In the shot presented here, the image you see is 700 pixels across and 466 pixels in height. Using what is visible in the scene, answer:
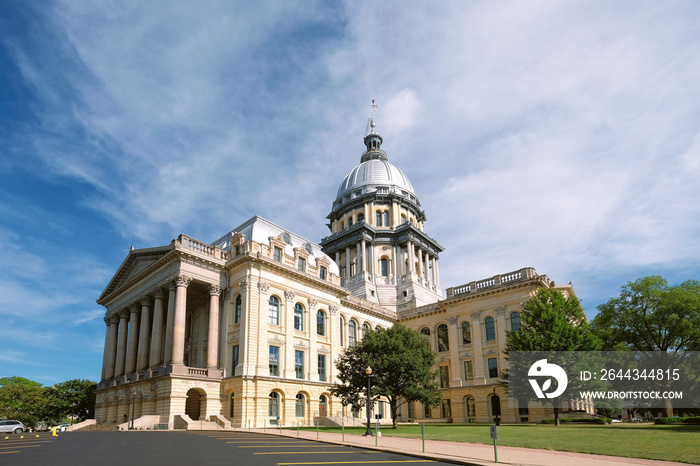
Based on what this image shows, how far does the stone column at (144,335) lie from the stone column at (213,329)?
824cm

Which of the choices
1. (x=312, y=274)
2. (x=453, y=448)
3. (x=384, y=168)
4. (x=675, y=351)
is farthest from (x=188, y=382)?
(x=384, y=168)

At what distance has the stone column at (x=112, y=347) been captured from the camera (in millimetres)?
56438

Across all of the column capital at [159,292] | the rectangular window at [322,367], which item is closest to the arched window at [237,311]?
the column capital at [159,292]

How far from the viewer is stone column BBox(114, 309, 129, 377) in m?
54.3

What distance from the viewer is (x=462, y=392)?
5547 centimetres

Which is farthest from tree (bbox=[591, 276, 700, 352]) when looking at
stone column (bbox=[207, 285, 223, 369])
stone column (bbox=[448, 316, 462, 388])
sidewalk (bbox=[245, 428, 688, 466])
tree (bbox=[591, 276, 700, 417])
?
stone column (bbox=[207, 285, 223, 369])

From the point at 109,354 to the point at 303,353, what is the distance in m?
24.8

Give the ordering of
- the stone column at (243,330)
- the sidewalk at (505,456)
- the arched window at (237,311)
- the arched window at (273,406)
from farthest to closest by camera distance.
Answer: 1. the arched window at (237,311)
2. the arched window at (273,406)
3. the stone column at (243,330)
4. the sidewalk at (505,456)

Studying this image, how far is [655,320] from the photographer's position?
50.8 meters

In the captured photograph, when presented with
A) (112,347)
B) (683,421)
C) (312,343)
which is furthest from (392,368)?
(112,347)

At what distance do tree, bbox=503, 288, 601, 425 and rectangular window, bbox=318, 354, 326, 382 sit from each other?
758 inches

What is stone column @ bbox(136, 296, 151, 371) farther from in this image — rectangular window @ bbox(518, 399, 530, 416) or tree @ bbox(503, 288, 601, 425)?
rectangular window @ bbox(518, 399, 530, 416)

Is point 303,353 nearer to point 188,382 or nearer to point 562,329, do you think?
point 188,382
